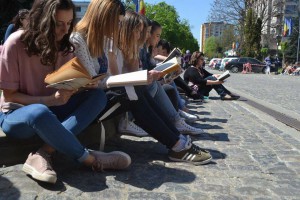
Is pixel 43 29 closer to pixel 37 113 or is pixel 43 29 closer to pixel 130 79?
pixel 37 113

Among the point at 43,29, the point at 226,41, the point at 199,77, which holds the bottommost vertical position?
the point at 199,77

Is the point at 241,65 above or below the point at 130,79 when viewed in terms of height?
below

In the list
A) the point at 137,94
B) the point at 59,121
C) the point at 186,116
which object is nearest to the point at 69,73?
the point at 59,121

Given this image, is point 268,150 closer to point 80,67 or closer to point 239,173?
point 239,173

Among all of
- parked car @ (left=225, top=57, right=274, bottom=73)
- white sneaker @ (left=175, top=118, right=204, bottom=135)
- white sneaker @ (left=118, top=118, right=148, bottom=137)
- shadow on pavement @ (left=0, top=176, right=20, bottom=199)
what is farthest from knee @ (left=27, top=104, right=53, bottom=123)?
parked car @ (left=225, top=57, right=274, bottom=73)

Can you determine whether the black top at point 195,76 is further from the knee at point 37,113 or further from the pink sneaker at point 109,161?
the knee at point 37,113

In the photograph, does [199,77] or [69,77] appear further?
[199,77]

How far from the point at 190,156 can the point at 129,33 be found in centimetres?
134

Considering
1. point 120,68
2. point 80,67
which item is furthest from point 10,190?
point 120,68

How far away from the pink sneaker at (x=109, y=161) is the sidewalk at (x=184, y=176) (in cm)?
5

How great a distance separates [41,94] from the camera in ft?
10.1

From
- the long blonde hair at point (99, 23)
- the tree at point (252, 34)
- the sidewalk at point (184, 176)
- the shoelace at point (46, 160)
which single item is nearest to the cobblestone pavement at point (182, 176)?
the sidewalk at point (184, 176)

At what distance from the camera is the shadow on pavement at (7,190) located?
2731 mm

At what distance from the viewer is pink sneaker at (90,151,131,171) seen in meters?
3.22
